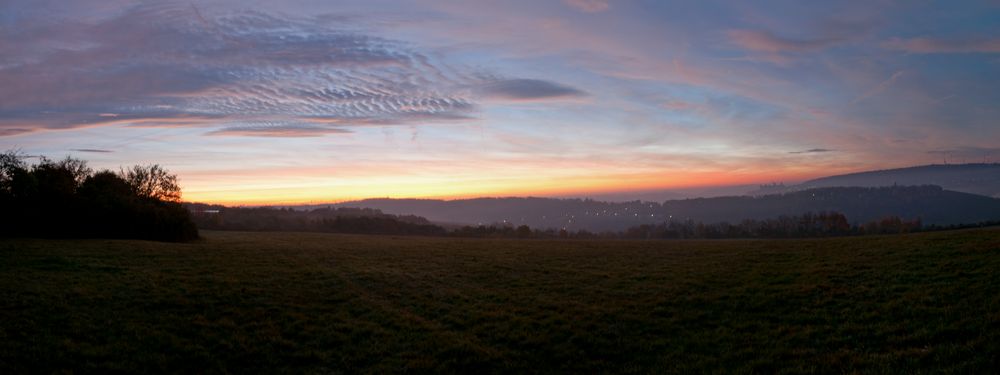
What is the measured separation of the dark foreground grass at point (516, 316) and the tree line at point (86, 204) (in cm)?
1197

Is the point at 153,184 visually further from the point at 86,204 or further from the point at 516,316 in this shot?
the point at 516,316

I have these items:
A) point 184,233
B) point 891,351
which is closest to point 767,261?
point 891,351

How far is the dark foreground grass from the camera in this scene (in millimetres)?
12102

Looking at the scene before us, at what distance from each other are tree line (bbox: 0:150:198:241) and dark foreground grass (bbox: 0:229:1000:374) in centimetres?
1197

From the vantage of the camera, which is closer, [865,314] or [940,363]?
[940,363]

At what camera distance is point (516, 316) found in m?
17.0

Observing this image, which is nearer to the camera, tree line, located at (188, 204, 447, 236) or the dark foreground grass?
the dark foreground grass

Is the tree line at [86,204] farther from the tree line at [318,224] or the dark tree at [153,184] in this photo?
the tree line at [318,224]

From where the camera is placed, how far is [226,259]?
29.7 m

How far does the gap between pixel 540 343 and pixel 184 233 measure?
143 feet

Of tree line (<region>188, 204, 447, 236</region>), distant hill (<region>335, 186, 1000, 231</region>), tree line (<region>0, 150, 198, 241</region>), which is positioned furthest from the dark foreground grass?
distant hill (<region>335, 186, 1000, 231</region>)

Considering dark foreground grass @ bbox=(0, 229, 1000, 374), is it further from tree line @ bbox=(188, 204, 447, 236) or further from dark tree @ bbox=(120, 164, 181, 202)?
tree line @ bbox=(188, 204, 447, 236)

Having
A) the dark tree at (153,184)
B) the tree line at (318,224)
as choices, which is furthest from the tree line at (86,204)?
the tree line at (318,224)

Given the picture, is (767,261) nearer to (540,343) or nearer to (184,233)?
(540,343)
